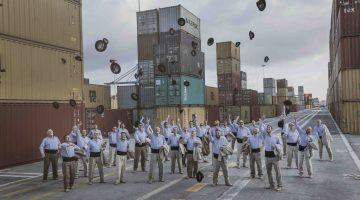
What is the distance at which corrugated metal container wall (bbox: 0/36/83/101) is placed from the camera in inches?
853

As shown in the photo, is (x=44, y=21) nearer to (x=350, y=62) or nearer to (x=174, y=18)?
(x=174, y=18)

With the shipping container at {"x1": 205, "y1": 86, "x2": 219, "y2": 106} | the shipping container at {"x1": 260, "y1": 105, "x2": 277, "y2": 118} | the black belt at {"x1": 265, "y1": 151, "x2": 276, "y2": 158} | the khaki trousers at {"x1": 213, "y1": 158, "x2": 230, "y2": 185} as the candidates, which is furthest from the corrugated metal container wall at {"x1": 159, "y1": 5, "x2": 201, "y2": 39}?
the shipping container at {"x1": 260, "y1": 105, "x2": 277, "y2": 118}

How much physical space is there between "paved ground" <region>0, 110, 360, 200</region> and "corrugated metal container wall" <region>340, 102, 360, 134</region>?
19.7 metres

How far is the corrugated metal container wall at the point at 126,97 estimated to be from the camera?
44156mm

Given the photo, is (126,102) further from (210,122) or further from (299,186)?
(299,186)

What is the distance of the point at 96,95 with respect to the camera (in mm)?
44250

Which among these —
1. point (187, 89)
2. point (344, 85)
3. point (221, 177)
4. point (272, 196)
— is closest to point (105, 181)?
point (221, 177)

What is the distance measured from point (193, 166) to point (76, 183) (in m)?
4.80

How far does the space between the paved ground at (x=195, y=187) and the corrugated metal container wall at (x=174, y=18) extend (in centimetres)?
2463

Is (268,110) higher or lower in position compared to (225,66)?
lower

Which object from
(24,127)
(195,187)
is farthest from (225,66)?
(195,187)

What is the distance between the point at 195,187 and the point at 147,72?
30039 millimetres

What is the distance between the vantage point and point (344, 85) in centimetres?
3753

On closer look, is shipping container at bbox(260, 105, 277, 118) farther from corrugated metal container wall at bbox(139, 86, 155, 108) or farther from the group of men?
the group of men
